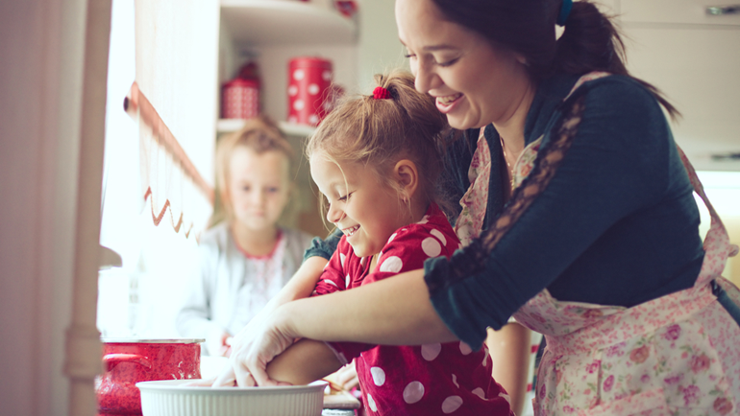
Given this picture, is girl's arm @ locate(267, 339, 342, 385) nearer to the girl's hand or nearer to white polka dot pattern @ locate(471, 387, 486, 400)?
the girl's hand

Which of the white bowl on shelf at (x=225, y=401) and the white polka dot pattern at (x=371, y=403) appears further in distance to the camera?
the white polka dot pattern at (x=371, y=403)

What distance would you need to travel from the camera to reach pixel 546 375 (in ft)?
2.64

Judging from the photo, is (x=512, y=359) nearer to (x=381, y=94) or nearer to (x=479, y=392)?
(x=479, y=392)

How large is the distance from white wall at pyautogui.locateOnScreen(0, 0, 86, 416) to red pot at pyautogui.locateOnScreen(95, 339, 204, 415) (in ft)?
0.69

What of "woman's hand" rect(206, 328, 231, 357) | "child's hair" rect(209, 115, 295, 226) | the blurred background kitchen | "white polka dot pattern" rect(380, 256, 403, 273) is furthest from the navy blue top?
"child's hair" rect(209, 115, 295, 226)

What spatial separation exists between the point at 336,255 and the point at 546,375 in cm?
38

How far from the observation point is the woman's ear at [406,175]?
0.89m

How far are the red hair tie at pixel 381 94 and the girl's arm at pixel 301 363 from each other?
43cm

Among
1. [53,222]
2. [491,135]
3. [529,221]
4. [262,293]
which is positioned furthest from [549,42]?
[262,293]

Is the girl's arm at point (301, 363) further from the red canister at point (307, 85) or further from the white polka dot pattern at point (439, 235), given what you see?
the red canister at point (307, 85)

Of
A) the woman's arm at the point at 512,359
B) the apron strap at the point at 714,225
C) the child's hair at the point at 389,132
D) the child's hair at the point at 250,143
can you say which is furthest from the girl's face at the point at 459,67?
the child's hair at the point at 250,143

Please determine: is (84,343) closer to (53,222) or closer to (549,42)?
(53,222)

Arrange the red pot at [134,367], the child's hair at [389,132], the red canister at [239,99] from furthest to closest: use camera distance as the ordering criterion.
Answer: the red canister at [239,99], the child's hair at [389,132], the red pot at [134,367]

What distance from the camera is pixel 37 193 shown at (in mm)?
550
